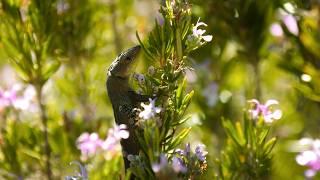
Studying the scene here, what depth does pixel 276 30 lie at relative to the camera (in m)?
2.79

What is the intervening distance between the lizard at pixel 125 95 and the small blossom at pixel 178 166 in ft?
0.65

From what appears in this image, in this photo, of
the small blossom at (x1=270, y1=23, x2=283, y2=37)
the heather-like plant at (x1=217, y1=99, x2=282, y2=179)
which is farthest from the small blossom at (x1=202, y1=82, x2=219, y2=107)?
the heather-like plant at (x1=217, y1=99, x2=282, y2=179)

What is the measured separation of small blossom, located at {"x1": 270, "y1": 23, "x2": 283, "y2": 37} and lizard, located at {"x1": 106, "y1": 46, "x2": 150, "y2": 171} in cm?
118

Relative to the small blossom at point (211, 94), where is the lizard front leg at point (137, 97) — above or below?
below

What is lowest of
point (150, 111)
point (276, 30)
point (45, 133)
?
point (150, 111)

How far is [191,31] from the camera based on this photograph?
5.39 ft

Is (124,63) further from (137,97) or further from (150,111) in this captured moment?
(150,111)

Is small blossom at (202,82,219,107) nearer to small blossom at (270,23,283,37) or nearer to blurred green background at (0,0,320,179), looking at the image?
blurred green background at (0,0,320,179)

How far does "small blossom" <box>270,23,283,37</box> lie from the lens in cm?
277

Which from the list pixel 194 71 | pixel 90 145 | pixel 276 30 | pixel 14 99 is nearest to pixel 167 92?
pixel 90 145

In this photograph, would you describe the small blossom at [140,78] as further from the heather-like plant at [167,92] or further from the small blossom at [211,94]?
the small blossom at [211,94]

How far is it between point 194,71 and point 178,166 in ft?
3.36

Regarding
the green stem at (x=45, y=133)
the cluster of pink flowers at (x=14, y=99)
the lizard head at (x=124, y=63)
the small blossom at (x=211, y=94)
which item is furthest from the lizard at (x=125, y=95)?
the small blossom at (x=211, y=94)

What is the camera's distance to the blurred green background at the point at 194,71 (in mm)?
2316
